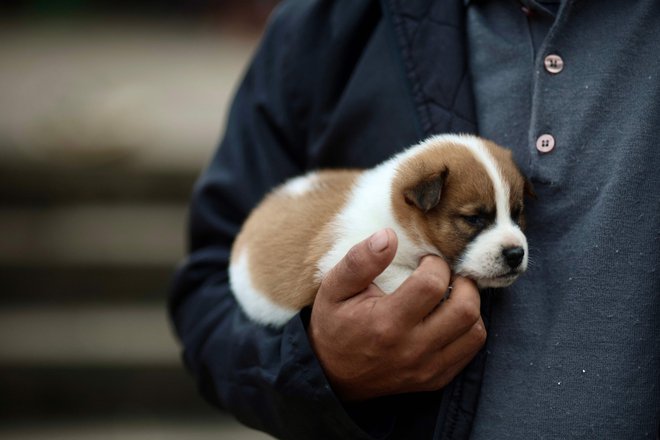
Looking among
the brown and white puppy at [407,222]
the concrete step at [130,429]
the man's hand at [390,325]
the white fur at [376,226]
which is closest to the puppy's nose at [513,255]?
the brown and white puppy at [407,222]

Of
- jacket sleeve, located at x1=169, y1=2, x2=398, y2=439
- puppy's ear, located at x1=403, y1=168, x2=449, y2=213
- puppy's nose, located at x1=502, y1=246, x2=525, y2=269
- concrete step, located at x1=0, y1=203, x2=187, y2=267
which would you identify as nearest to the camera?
puppy's nose, located at x1=502, y1=246, x2=525, y2=269

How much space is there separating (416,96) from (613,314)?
2.53 feet

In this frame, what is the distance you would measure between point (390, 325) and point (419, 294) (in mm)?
108

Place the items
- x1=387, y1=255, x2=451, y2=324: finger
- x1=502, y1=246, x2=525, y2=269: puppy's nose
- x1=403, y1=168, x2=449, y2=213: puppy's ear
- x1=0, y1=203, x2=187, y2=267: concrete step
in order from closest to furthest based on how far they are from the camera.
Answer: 1. x1=387, y1=255, x2=451, y2=324: finger
2. x1=502, y1=246, x2=525, y2=269: puppy's nose
3. x1=403, y1=168, x2=449, y2=213: puppy's ear
4. x1=0, y1=203, x2=187, y2=267: concrete step

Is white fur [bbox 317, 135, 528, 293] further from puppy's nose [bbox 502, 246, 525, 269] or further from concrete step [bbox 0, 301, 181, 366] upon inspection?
concrete step [bbox 0, 301, 181, 366]

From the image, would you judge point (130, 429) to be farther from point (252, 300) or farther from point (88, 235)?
point (252, 300)

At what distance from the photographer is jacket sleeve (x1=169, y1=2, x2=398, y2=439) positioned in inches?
88.4

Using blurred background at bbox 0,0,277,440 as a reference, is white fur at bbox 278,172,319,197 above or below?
above

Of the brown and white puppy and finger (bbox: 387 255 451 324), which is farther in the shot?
the brown and white puppy

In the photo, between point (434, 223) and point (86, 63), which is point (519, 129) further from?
point (86, 63)

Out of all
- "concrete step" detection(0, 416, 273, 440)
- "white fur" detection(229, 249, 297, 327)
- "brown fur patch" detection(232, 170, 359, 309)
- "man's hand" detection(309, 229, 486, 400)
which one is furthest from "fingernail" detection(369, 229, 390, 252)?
"concrete step" detection(0, 416, 273, 440)

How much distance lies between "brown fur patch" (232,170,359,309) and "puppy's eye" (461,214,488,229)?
356mm

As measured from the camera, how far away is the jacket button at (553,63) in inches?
78.9

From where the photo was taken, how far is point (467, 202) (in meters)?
2.04
